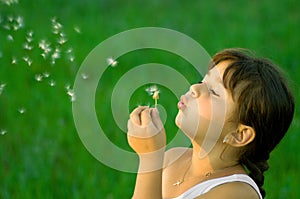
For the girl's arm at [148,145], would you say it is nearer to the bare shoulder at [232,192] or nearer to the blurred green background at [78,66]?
the bare shoulder at [232,192]

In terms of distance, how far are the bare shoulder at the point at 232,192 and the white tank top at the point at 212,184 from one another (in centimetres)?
1

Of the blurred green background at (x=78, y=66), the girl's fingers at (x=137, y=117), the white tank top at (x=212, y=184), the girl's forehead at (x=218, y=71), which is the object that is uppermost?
the blurred green background at (x=78, y=66)

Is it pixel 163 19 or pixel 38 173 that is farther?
pixel 163 19

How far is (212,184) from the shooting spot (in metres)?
2.66

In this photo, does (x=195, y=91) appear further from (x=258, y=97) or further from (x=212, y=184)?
(x=212, y=184)

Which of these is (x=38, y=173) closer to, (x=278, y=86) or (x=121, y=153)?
(x=121, y=153)

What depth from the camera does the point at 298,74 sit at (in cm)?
537

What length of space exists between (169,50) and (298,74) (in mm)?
914

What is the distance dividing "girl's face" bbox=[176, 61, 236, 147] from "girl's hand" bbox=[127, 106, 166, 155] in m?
0.08

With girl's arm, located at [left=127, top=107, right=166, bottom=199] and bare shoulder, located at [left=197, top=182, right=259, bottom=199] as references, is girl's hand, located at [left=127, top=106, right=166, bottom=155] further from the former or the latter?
bare shoulder, located at [left=197, top=182, right=259, bottom=199]

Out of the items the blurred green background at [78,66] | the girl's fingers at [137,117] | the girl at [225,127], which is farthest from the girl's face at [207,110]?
the blurred green background at [78,66]

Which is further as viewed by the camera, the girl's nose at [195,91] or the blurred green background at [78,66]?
the blurred green background at [78,66]

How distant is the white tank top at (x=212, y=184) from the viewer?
8.70 feet

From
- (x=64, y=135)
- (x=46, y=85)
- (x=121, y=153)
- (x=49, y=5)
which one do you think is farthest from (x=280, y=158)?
(x=49, y=5)
